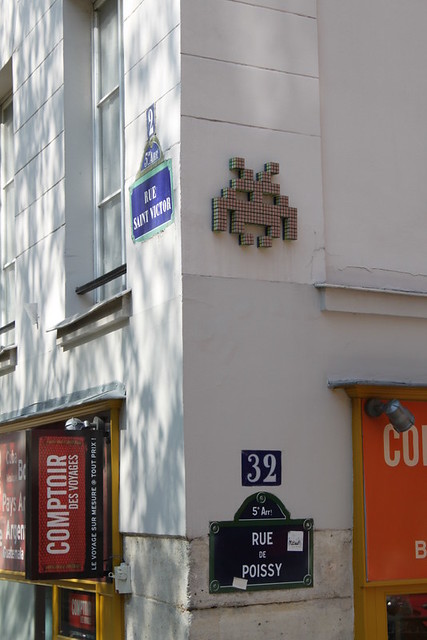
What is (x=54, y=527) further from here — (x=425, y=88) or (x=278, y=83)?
(x=425, y=88)

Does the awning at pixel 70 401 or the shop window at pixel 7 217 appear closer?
the awning at pixel 70 401

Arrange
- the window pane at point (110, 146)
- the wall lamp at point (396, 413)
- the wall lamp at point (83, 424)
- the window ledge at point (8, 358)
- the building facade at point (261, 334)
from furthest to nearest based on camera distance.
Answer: the window ledge at point (8, 358) < the window pane at point (110, 146) < the wall lamp at point (83, 424) < the wall lamp at point (396, 413) < the building facade at point (261, 334)

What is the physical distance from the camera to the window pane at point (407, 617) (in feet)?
23.8

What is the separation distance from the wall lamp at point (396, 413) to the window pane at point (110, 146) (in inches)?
111

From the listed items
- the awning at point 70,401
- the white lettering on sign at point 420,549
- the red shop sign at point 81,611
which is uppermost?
the awning at point 70,401

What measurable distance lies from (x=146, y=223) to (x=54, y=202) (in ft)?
7.03

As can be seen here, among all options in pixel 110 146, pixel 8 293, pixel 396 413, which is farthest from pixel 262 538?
pixel 8 293

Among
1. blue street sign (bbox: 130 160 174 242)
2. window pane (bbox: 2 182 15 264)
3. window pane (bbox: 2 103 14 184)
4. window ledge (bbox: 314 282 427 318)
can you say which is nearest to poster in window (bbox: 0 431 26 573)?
blue street sign (bbox: 130 160 174 242)

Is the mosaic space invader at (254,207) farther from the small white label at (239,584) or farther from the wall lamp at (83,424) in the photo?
the small white label at (239,584)

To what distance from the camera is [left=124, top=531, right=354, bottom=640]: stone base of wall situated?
21.7 feet

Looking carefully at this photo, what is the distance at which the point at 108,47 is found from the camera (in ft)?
29.8

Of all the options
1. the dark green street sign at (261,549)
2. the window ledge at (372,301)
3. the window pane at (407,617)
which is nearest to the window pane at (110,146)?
the window ledge at (372,301)

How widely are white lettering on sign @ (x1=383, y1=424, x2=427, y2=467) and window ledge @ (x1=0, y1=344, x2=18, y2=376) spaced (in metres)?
4.27

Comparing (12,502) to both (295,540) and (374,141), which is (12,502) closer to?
(295,540)
